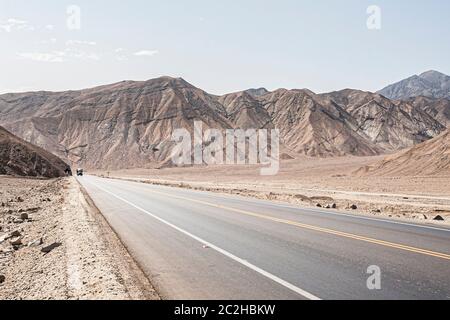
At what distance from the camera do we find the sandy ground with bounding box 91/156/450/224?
22.7 metres

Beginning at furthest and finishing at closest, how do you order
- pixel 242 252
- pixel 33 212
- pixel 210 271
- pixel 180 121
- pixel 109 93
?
pixel 109 93
pixel 180 121
pixel 33 212
pixel 242 252
pixel 210 271

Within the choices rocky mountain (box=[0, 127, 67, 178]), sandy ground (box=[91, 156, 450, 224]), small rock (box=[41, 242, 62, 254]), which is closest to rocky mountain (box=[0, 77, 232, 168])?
sandy ground (box=[91, 156, 450, 224])

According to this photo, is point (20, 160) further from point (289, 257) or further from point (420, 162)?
point (289, 257)

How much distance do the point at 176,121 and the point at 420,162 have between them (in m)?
93.8

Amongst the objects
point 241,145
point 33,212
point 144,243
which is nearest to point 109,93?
point 241,145

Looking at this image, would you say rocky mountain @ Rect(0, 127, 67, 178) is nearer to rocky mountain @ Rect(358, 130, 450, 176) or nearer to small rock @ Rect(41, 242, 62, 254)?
rocky mountain @ Rect(358, 130, 450, 176)

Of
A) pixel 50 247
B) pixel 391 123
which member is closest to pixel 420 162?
pixel 50 247

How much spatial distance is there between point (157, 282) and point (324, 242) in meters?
4.84

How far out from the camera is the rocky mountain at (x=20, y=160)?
69.9 metres

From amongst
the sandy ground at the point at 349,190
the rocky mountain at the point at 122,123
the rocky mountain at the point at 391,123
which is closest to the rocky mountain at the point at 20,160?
the sandy ground at the point at 349,190

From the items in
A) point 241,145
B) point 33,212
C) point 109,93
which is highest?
point 109,93

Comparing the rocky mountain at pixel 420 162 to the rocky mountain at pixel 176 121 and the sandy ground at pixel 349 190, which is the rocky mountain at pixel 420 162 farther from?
the rocky mountain at pixel 176 121
